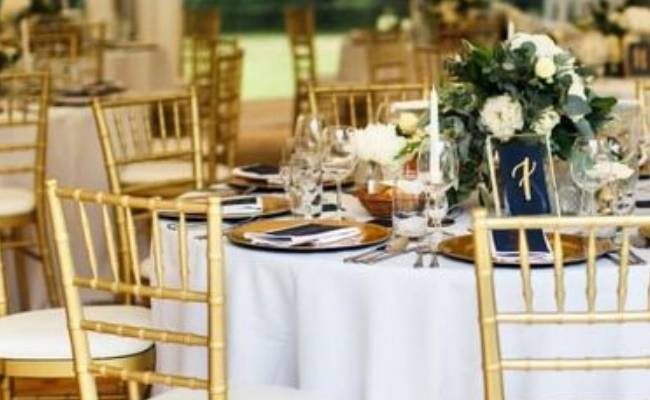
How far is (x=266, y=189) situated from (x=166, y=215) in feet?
1.57

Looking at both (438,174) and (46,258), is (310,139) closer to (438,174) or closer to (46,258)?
(438,174)

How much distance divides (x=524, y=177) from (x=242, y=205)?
2.51 ft

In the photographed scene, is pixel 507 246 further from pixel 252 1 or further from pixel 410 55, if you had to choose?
pixel 252 1

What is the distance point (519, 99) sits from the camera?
10.6 ft

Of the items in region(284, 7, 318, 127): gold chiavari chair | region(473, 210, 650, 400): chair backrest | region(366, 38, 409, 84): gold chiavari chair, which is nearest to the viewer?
region(473, 210, 650, 400): chair backrest

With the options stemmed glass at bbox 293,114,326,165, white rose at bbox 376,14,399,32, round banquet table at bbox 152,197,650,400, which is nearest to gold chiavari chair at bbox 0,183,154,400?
round banquet table at bbox 152,197,650,400

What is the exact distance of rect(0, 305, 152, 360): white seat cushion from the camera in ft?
11.3

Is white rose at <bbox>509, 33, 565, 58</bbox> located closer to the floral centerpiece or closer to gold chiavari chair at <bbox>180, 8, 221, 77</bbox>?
the floral centerpiece

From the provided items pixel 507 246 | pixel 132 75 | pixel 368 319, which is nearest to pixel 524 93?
pixel 507 246

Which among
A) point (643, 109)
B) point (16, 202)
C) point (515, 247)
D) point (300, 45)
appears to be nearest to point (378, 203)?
point (515, 247)

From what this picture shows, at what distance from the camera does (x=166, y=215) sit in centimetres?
363

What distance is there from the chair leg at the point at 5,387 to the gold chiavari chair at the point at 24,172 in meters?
1.60

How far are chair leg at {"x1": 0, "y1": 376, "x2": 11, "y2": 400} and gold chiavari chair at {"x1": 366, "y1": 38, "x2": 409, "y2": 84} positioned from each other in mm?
5115

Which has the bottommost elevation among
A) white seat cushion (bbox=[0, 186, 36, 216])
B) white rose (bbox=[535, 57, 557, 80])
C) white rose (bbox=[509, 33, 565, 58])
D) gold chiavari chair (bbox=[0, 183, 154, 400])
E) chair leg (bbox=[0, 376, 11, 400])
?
chair leg (bbox=[0, 376, 11, 400])
